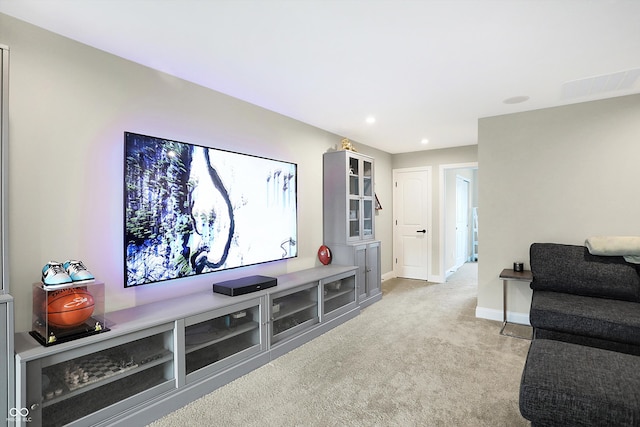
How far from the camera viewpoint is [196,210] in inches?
104

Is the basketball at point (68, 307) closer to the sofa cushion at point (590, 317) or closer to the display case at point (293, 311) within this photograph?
the display case at point (293, 311)

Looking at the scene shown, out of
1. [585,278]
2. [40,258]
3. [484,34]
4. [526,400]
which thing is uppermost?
[484,34]

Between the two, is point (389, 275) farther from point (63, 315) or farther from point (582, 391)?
point (63, 315)

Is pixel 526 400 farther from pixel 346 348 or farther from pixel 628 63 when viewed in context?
pixel 628 63

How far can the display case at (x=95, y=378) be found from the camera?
1603mm

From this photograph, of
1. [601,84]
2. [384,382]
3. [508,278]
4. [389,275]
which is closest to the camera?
[384,382]

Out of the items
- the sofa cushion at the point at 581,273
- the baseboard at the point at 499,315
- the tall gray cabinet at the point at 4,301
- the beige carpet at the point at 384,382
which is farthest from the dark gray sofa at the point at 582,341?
the tall gray cabinet at the point at 4,301

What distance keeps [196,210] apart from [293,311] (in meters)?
1.30

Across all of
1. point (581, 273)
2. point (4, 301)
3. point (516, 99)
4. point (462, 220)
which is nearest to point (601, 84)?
point (516, 99)

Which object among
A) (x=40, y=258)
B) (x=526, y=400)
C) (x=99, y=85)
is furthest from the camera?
(x=99, y=85)

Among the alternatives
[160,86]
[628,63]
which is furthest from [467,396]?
[160,86]

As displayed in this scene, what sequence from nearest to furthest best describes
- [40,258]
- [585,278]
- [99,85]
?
[40,258] < [99,85] < [585,278]

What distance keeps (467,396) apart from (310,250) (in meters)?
2.32

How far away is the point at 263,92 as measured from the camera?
119 inches
